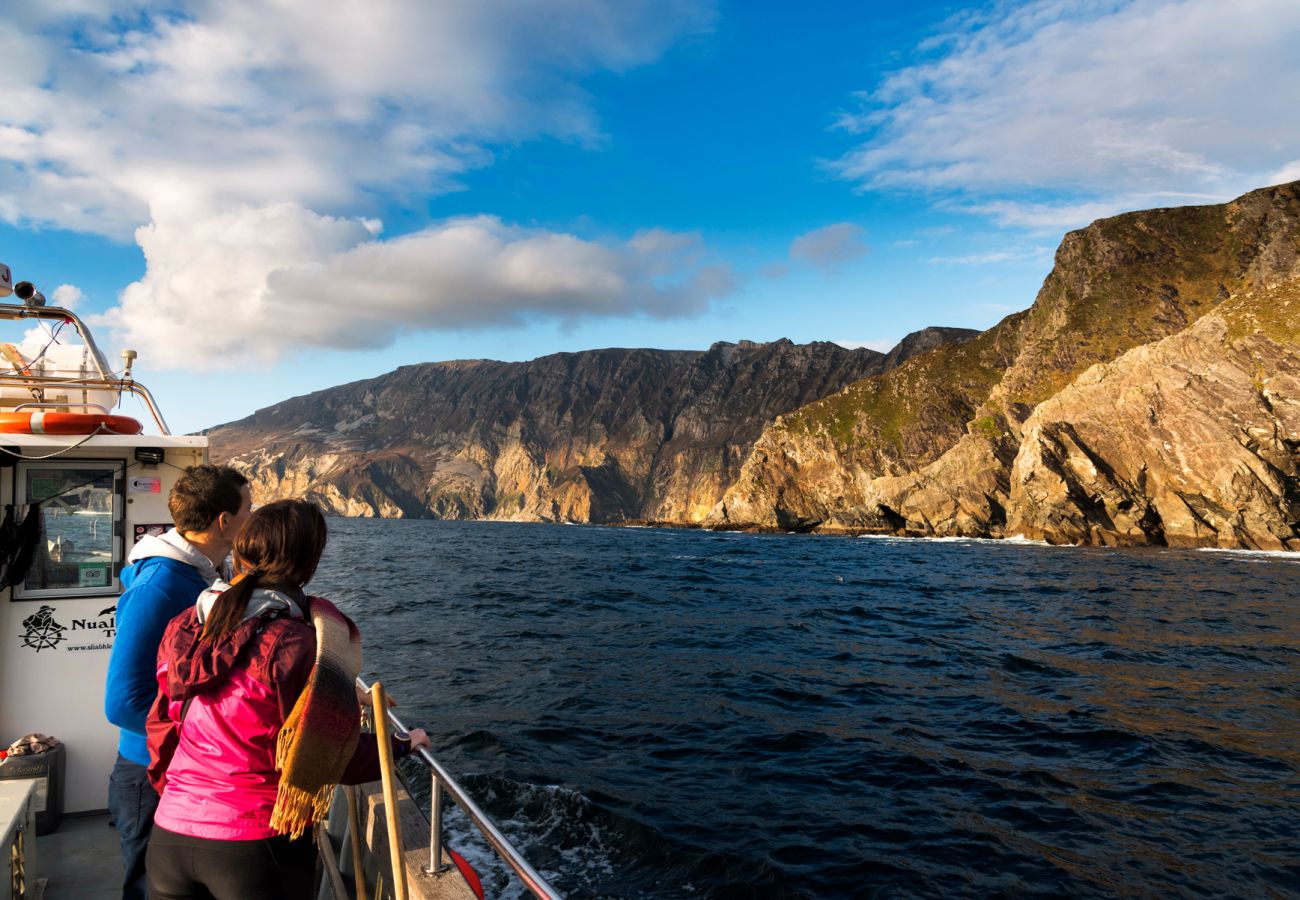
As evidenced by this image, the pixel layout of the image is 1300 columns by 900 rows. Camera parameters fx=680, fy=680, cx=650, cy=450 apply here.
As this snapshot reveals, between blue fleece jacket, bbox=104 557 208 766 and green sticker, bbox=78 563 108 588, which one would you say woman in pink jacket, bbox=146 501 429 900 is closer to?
blue fleece jacket, bbox=104 557 208 766

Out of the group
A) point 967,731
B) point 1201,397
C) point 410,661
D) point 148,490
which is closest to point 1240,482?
point 1201,397

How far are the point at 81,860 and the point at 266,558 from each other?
505 centimetres

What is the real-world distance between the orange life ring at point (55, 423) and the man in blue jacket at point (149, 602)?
10.6ft

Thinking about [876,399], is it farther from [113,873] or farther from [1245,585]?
[113,873]

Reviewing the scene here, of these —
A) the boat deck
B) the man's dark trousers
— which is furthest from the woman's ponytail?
the boat deck

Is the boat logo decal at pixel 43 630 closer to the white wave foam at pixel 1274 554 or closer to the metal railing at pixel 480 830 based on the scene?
the metal railing at pixel 480 830

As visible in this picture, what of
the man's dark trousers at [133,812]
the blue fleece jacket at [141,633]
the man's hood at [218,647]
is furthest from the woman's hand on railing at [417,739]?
the man's dark trousers at [133,812]

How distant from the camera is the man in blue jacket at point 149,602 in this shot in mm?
3398

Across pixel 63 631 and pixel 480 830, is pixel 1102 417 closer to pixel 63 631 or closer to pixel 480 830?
pixel 480 830

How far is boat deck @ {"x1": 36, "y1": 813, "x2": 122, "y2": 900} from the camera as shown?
16.6 feet

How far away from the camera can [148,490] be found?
6.71 meters

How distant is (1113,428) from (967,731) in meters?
82.7

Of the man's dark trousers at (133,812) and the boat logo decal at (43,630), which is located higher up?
the boat logo decal at (43,630)

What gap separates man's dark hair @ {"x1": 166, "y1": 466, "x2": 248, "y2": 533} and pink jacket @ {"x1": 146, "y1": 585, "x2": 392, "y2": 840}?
110cm
